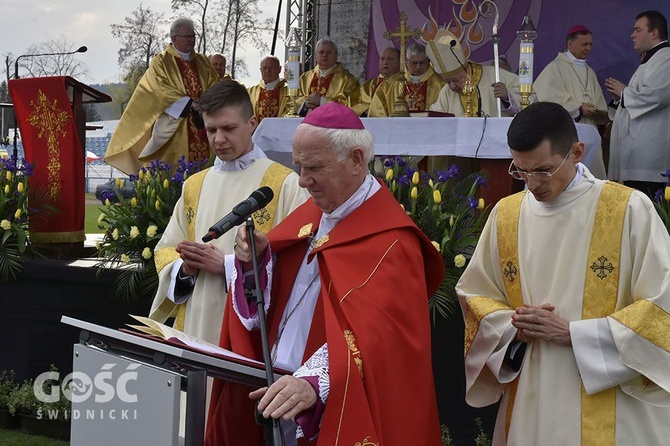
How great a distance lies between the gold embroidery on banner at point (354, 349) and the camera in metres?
2.71

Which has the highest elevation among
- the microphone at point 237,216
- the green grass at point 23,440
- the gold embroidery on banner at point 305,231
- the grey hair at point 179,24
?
the grey hair at point 179,24

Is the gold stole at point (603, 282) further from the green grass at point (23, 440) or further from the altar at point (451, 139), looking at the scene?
the green grass at point (23, 440)

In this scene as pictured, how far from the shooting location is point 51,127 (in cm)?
640

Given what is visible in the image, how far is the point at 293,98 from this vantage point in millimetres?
7590

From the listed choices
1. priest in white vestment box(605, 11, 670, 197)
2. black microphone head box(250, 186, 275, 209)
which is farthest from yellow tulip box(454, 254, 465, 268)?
priest in white vestment box(605, 11, 670, 197)

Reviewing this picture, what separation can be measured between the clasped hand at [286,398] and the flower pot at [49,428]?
3553 millimetres

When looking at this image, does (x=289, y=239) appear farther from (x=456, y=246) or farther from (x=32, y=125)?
(x=32, y=125)

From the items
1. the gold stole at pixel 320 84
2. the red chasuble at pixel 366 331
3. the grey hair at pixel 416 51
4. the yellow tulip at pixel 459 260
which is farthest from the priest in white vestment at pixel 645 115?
the red chasuble at pixel 366 331

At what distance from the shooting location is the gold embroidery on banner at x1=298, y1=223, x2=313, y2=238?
10.5ft

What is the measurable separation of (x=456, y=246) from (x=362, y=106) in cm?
540

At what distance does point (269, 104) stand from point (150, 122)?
1.95 m

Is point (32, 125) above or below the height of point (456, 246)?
above

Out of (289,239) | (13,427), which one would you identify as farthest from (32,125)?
(289,239)

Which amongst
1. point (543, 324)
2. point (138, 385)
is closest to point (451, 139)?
point (543, 324)
